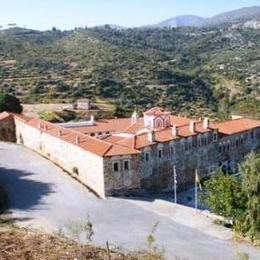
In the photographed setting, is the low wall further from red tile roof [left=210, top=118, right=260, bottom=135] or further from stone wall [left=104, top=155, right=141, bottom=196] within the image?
red tile roof [left=210, top=118, right=260, bottom=135]

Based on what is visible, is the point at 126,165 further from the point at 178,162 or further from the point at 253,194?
the point at 253,194

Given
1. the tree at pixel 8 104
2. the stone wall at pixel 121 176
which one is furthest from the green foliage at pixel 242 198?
the tree at pixel 8 104

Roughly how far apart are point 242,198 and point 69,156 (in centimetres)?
1682

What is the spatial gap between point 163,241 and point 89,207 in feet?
26.5

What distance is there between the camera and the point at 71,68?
125 metres

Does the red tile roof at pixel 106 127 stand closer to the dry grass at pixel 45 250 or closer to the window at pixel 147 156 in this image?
the window at pixel 147 156

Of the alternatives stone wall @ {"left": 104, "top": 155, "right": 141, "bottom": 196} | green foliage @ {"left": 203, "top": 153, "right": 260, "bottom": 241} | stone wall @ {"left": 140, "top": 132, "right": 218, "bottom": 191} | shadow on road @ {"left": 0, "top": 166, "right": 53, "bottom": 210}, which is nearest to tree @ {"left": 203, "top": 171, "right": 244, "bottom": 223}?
green foliage @ {"left": 203, "top": 153, "right": 260, "bottom": 241}

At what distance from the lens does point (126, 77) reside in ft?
387

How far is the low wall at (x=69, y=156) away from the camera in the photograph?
4106cm

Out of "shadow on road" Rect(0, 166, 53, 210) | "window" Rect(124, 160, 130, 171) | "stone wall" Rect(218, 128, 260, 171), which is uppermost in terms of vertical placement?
"window" Rect(124, 160, 130, 171)

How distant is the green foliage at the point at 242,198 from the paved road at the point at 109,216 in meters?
1.26

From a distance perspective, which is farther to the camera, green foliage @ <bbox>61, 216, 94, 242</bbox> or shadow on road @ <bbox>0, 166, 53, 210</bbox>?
shadow on road @ <bbox>0, 166, 53, 210</bbox>

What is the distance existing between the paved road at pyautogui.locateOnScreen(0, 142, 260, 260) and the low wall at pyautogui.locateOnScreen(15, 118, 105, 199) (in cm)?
97

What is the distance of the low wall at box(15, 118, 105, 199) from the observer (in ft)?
135
